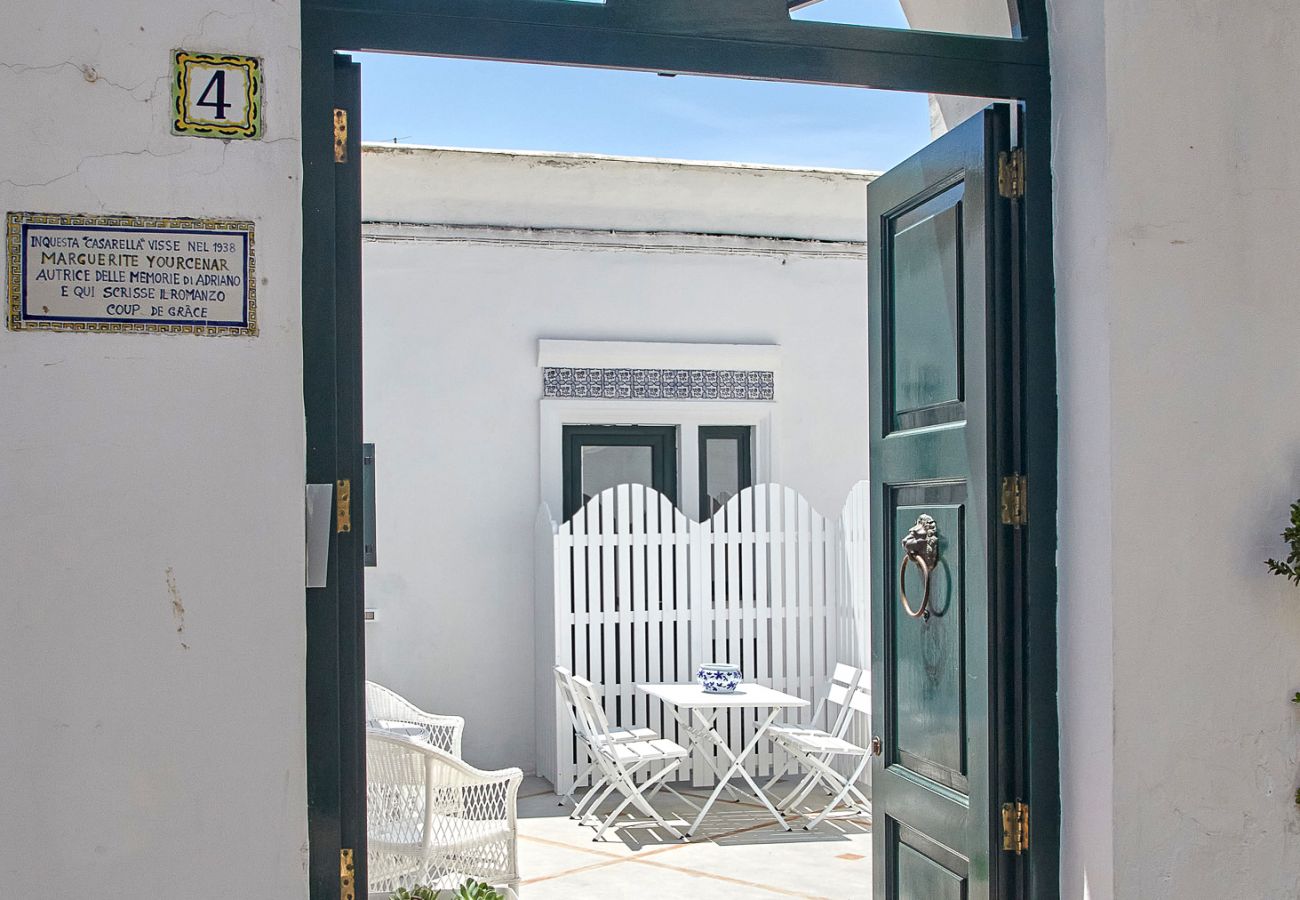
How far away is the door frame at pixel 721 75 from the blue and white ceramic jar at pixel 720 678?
4.73 m

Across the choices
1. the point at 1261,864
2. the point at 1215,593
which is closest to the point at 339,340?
the point at 1215,593

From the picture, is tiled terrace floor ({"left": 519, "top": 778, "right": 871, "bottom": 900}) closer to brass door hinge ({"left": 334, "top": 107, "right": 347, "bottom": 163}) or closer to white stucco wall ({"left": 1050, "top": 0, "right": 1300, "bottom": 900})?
white stucco wall ({"left": 1050, "top": 0, "right": 1300, "bottom": 900})

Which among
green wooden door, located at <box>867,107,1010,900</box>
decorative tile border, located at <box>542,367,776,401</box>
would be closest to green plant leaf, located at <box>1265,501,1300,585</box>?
green wooden door, located at <box>867,107,1010,900</box>

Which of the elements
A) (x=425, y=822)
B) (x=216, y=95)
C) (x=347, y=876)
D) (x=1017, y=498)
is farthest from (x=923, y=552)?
(x=425, y=822)

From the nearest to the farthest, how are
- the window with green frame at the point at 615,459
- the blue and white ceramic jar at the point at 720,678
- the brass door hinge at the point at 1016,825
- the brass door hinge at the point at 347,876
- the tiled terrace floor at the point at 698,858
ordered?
the brass door hinge at the point at 347,876, the brass door hinge at the point at 1016,825, the tiled terrace floor at the point at 698,858, the blue and white ceramic jar at the point at 720,678, the window with green frame at the point at 615,459

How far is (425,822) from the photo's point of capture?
5309 millimetres

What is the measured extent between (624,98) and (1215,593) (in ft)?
23.0

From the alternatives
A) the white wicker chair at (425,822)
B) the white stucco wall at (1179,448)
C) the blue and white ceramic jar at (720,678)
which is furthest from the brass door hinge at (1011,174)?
the blue and white ceramic jar at (720,678)

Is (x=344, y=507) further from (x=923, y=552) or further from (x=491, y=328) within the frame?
(x=491, y=328)

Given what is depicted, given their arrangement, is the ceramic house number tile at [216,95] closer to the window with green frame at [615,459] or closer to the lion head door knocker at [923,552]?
the lion head door knocker at [923,552]

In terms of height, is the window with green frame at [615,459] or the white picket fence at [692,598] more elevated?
the window with green frame at [615,459]

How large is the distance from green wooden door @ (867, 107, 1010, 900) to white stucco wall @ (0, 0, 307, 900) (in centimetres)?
165

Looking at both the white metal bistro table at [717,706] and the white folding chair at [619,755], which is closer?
the white folding chair at [619,755]

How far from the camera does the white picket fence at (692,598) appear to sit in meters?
8.67
